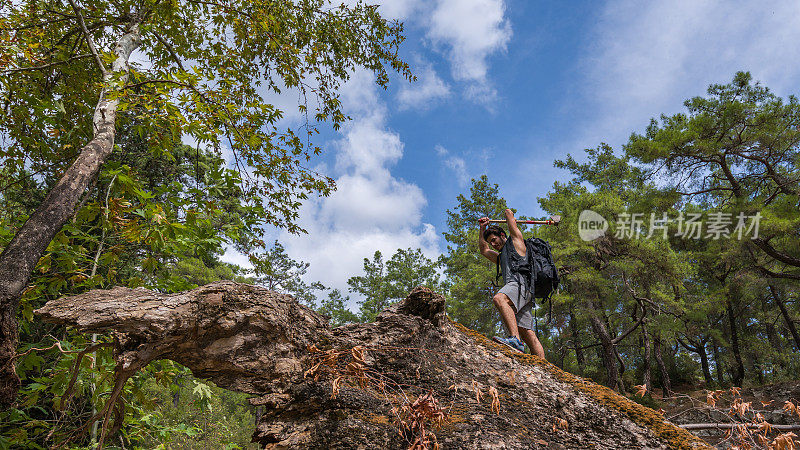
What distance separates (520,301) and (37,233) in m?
3.71

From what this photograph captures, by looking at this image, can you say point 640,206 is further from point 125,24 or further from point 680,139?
point 125,24

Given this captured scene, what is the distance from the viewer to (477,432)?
1470mm

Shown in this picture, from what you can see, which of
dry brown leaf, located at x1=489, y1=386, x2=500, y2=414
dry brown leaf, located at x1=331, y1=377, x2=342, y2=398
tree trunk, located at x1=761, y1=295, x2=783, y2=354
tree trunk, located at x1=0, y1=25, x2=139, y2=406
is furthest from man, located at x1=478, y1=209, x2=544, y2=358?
tree trunk, located at x1=761, y1=295, x2=783, y2=354

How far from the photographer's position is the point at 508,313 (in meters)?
3.07

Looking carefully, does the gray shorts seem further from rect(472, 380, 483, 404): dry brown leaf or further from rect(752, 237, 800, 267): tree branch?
rect(752, 237, 800, 267): tree branch

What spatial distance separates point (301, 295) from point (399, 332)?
32.5 m

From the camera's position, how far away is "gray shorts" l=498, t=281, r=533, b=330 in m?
3.25

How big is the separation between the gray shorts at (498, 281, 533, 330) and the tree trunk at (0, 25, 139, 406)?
Answer: 3366mm

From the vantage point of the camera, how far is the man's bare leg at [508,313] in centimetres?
301

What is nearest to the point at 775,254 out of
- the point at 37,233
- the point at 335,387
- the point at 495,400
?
the point at 495,400

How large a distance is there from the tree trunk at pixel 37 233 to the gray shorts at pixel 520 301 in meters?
3.37

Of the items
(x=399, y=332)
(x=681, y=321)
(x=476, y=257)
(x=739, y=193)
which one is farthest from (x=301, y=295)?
(x=399, y=332)

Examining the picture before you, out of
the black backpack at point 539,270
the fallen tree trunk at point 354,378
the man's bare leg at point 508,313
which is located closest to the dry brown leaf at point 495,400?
the fallen tree trunk at point 354,378

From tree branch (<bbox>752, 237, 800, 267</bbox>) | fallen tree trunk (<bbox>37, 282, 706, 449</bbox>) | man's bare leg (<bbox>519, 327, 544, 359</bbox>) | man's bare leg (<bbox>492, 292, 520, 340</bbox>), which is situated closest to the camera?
fallen tree trunk (<bbox>37, 282, 706, 449</bbox>)
